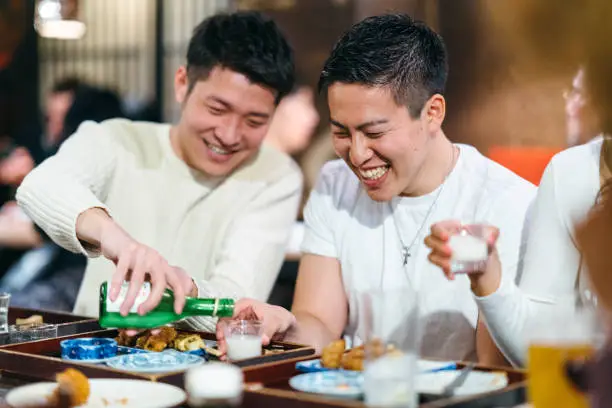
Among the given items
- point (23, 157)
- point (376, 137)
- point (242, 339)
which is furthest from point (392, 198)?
point (23, 157)

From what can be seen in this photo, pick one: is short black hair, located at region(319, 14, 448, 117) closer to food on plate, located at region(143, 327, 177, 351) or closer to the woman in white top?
the woman in white top

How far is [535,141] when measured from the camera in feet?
15.1

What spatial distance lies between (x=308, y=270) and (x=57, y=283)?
9.07 feet

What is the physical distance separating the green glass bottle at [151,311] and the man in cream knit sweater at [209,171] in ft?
1.82

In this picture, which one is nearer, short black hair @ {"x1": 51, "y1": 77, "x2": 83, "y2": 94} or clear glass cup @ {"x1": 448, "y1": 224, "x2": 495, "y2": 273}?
clear glass cup @ {"x1": 448, "y1": 224, "x2": 495, "y2": 273}

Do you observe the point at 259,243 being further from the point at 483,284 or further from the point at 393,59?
the point at 483,284

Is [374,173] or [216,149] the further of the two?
[216,149]

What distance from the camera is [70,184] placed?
93.0 inches

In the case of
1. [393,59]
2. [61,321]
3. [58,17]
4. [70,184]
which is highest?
[58,17]

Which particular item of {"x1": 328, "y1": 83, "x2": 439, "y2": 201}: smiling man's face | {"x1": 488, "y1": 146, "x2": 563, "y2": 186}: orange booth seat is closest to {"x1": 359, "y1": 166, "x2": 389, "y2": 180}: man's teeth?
{"x1": 328, "y1": 83, "x2": 439, "y2": 201}: smiling man's face

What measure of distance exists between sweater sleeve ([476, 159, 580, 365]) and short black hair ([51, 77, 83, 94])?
5504 millimetres

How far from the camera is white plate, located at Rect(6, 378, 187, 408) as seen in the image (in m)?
1.50

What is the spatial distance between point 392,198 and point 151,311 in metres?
0.83

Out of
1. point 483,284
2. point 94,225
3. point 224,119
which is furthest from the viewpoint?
point 224,119
